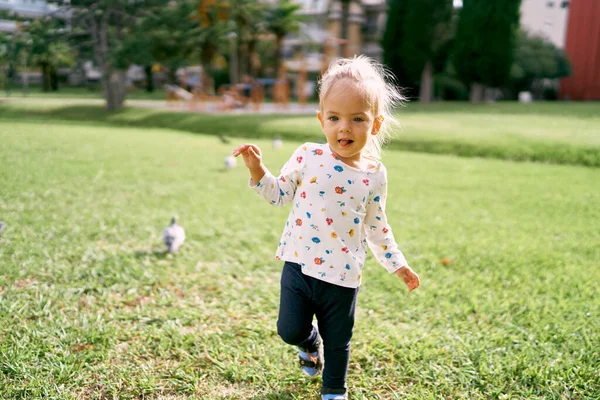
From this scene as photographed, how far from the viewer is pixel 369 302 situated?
3.36 meters

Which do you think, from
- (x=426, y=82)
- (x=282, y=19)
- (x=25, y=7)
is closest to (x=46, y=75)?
(x=25, y=7)

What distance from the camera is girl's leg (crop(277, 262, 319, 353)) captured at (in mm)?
2178

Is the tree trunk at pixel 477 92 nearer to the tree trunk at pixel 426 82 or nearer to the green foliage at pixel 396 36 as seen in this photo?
the tree trunk at pixel 426 82

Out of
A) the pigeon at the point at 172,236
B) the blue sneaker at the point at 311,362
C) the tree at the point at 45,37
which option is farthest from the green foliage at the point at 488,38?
the blue sneaker at the point at 311,362

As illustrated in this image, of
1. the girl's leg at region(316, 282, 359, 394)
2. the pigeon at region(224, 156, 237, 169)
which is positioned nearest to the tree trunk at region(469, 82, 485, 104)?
the pigeon at region(224, 156, 237, 169)

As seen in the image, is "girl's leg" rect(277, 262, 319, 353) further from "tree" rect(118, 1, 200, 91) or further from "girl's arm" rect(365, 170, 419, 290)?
"tree" rect(118, 1, 200, 91)

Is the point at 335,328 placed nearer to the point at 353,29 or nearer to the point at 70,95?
the point at 70,95

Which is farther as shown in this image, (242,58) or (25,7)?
(242,58)

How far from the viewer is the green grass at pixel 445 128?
10.8 m

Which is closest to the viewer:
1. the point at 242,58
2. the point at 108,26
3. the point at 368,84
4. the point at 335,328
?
the point at 368,84

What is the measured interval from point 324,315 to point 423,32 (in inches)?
987

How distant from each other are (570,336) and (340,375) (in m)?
1.52

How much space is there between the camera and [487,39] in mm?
23375

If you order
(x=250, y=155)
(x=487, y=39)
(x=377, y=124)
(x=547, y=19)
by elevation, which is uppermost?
(x=547, y=19)
